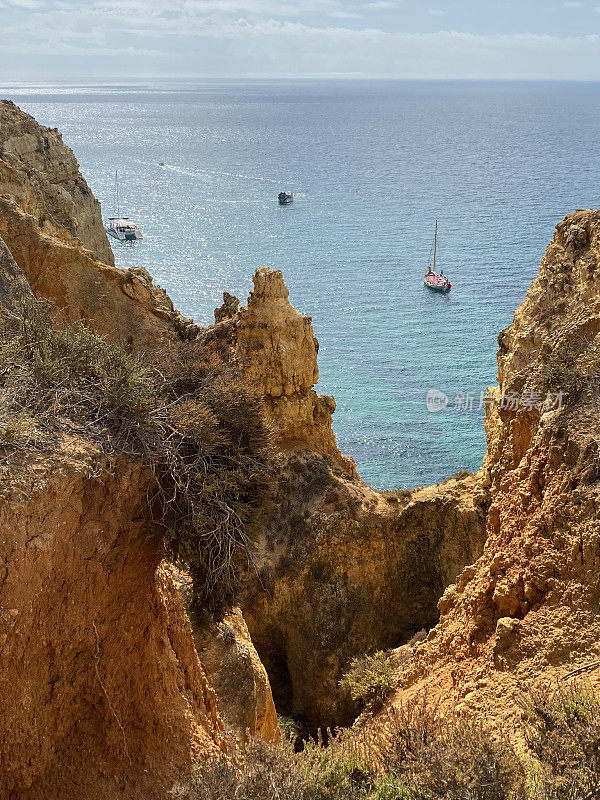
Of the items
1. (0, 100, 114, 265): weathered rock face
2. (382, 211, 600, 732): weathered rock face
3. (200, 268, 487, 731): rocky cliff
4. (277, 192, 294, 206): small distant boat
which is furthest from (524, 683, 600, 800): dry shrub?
(277, 192, 294, 206): small distant boat

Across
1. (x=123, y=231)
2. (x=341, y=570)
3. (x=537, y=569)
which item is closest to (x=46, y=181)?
(x=341, y=570)

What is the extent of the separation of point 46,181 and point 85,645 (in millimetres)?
23398

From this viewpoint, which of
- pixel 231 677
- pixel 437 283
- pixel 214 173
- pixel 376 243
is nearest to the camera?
pixel 231 677

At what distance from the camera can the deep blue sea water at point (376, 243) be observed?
52.5m

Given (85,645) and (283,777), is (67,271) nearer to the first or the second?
(85,645)

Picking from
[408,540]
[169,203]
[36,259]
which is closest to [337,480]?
[408,540]

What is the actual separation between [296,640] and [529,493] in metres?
13.4

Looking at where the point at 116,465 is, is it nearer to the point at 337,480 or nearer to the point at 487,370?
the point at 337,480

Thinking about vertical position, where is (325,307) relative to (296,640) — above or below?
above

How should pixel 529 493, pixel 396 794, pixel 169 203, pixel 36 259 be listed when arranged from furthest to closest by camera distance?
pixel 169 203 → pixel 36 259 → pixel 529 493 → pixel 396 794

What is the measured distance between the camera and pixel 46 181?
28047mm

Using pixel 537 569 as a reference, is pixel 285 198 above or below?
above

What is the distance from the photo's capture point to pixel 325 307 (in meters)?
71.9

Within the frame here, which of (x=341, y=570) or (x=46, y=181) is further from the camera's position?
(x=46, y=181)
